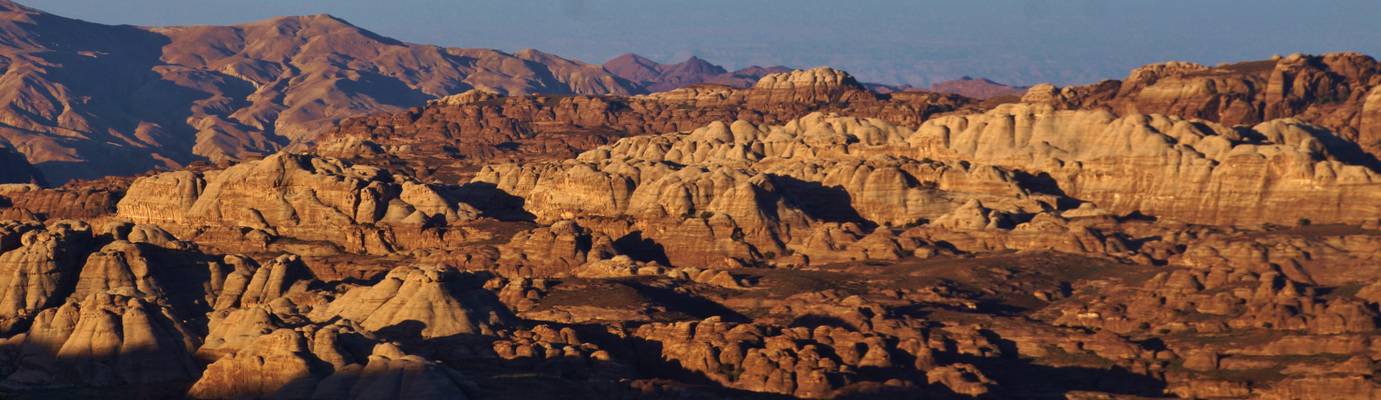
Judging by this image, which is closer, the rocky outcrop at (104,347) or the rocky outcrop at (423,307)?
the rocky outcrop at (104,347)

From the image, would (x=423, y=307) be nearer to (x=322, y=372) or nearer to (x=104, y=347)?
(x=104, y=347)

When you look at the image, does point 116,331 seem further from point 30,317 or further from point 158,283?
point 158,283

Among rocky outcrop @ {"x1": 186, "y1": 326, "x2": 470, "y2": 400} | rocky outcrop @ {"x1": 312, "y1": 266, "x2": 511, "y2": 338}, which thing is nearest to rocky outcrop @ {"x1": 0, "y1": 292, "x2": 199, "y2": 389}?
rocky outcrop @ {"x1": 186, "y1": 326, "x2": 470, "y2": 400}

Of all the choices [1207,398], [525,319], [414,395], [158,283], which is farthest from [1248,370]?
[158,283]

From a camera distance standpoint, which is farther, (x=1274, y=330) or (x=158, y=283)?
(x=158, y=283)

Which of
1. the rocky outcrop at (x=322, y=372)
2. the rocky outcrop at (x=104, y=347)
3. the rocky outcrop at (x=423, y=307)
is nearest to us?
the rocky outcrop at (x=322, y=372)

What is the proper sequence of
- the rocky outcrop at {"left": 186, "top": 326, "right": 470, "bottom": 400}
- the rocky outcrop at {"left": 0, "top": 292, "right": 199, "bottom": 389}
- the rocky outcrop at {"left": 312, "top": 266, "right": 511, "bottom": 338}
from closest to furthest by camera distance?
the rocky outcrop at {"left": 186, "top": 326, "right": 470, "bottom": 400}, the rocky outcrop at {"left": 0, "top": 292, "right": 199, "bottom": 389}, the rocky outcrop at {"left": 312, "top": 266, "right": 511, "bottom": 338}

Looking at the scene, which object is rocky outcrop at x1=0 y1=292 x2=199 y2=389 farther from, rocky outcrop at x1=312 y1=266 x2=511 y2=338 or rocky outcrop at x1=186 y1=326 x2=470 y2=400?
rocky outcrop at x1=312 y1=266 x2=511 y2=338

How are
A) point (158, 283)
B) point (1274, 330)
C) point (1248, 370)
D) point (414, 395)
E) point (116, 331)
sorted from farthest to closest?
1. point (158, 283)
2. point (1274, 330)
3. point (1248, 370)
4. point (116, 331)
5. point (414, 395)

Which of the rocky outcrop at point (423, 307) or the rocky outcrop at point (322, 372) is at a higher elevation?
the rocky outcrop at point (322, 372)

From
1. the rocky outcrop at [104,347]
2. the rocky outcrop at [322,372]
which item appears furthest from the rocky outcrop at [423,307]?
the rocky outcrop at [322,372]

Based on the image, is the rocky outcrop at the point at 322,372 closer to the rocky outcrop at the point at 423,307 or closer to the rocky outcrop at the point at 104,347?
the rocky outcrop at the point at 104,347
